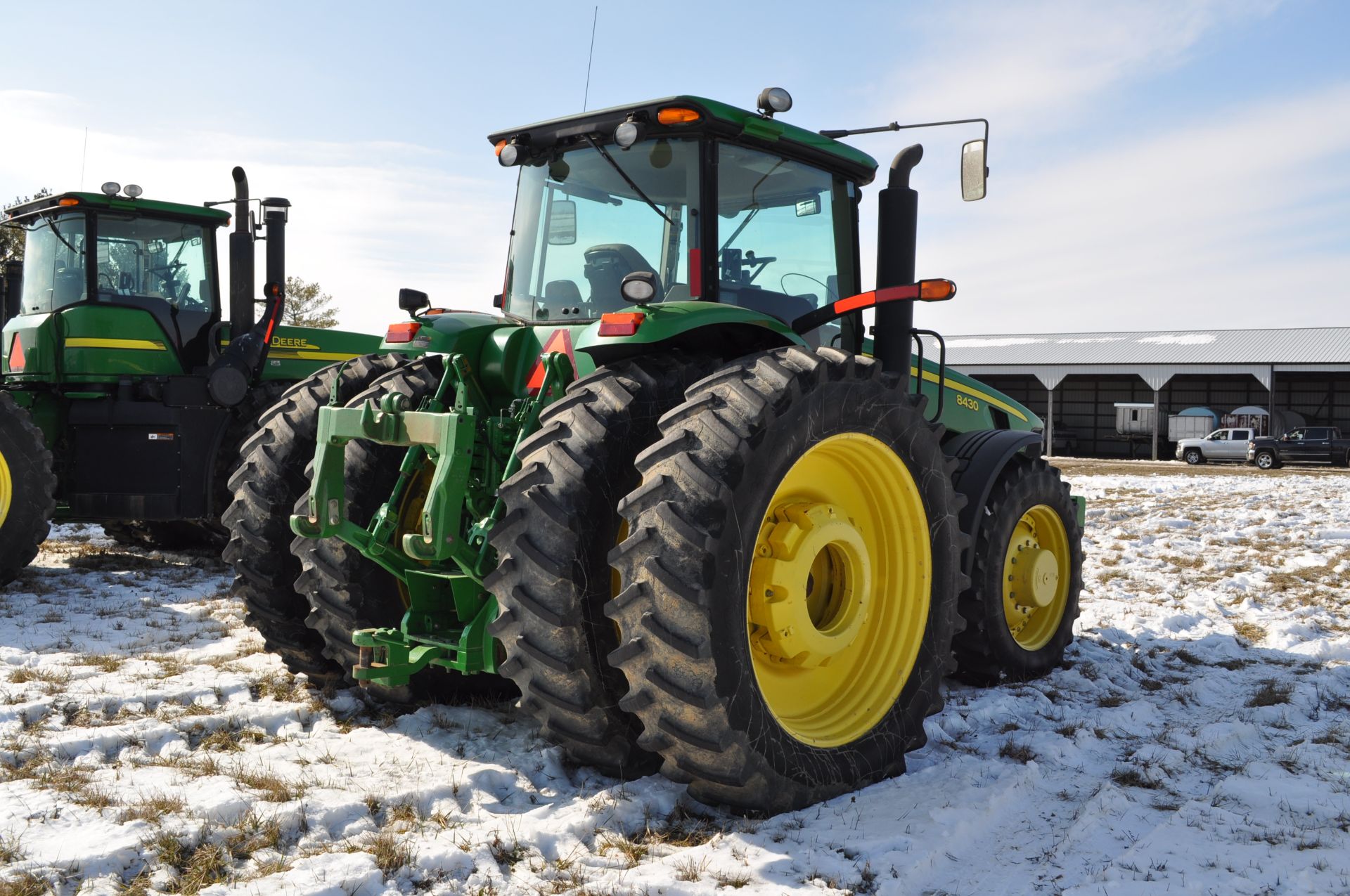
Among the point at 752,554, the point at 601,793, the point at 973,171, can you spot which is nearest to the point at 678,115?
the point at 973,171

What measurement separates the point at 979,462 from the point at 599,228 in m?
2.39

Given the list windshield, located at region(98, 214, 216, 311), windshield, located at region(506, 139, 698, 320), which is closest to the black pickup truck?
windshield, located at region(98, 214, 216, 311)

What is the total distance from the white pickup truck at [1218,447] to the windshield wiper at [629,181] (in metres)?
32.6

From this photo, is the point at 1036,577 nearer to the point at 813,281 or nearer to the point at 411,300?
the point at 813,281

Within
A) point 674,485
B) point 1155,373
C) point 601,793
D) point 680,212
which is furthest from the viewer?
point 1155,373

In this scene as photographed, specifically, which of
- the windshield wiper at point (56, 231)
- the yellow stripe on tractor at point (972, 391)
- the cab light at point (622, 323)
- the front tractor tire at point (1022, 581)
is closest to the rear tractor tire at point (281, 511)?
the cab light at point (622, 323)

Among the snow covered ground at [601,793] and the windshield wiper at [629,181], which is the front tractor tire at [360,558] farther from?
the windshield wiper at [629,181]

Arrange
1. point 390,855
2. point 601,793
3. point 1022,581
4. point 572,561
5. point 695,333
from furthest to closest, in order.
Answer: point 1022,581, point 695,333, point 601,793, point 572,561, point 390,855

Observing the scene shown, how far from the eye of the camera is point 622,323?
145 inches

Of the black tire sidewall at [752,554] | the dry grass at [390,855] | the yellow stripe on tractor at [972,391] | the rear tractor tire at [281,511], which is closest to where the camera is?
the dry grass at [390,855]

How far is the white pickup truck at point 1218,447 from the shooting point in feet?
107

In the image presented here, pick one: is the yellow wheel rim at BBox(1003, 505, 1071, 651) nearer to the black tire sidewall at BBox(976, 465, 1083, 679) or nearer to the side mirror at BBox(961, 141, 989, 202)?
the black tire sidewall at BBox(976, 465, 1083, 679)

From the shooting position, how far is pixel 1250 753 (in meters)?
4.41

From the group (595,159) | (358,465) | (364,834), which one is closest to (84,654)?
(358,465)
